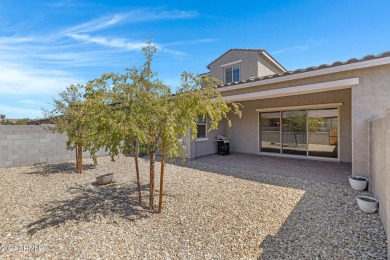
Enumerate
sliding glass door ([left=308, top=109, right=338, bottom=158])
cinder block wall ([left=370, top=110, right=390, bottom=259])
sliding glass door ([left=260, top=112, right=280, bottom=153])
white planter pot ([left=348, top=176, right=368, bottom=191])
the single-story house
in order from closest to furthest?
cinder block wall ([left=370, top=110, right=390, bottom=259]), white planter pot ([left=348, top=176, right=368, bottom=191]), the single-story house, sliding glass door ([left=308, top=109, right=338, bottom=158]), sliding glass door ([left=260, top=112, right=280, bottom=153])

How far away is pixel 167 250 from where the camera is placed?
2.97 m

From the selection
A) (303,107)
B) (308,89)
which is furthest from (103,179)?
(303,107)

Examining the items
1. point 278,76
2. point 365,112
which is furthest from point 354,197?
point 278,76

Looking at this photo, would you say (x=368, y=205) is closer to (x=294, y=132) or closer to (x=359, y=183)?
(x=359, y=183)

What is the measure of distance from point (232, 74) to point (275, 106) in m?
5.37

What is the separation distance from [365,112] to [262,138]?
6224 mm

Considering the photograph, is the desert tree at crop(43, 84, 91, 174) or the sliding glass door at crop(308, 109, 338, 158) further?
the sliding glass door at crop(308, 109, 338, 158)

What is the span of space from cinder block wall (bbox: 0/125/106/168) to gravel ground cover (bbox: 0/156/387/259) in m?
3.42

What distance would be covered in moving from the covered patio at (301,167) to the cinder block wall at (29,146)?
8.13 meters

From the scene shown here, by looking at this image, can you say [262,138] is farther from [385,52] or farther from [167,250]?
[167,250]

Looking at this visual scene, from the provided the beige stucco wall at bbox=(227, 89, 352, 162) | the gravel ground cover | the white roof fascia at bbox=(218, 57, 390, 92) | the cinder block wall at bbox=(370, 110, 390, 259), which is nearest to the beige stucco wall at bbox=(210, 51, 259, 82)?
the beige stucco wall at bbox=(227, 89, 352, 162)

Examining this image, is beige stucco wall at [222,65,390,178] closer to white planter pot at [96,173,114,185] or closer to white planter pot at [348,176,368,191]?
white planter pot at [348,176,368,191]

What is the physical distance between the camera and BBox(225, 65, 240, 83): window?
48.5 ft

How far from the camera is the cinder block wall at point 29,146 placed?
898 centimetres
